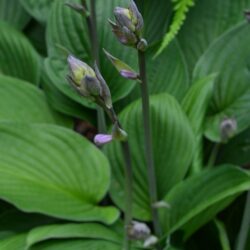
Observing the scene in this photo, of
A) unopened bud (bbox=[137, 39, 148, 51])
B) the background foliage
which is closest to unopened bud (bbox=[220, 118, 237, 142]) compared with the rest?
the background foliage

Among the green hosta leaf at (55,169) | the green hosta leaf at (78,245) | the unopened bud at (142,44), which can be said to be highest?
the unopened bud at (142,44)

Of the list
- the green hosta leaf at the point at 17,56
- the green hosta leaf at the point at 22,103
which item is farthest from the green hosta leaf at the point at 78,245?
the green hosta leaf at the point at 17,56

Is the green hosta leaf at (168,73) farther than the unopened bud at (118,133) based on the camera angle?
Yes

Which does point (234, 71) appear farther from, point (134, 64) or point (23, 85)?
point (23, 85)

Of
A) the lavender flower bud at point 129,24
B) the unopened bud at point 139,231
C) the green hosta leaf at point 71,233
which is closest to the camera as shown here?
the lavender flower bud at point 129,24

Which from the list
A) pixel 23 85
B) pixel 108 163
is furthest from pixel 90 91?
pixel 23 85

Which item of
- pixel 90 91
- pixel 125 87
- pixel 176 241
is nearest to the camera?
pixel 90 91

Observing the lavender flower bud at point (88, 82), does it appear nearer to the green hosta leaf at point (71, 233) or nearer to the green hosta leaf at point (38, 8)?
the green hosta leaf at point (71, 233)

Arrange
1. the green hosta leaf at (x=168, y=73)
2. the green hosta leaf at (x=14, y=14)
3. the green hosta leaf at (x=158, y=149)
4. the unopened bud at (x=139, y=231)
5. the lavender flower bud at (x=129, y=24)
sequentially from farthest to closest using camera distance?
1. the green hosta leaf at (x=14, y=14)
2. the green hosta leaf at (x=168, y=73)
3. the green hosta leaf at (x=158, y=149)
4. the unopened bud at (x=139, y=231)
5. the lavender flower bud at (x=129, y=24)
